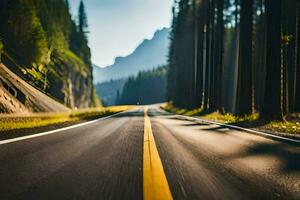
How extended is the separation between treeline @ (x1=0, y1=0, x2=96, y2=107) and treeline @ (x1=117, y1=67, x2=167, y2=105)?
92.2m

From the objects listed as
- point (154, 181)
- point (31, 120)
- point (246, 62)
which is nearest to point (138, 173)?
point (154, 181)

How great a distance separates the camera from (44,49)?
34938mm

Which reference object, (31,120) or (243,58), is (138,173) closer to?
(31,120)

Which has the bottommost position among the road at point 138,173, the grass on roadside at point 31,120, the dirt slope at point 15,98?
the road at point 138,173

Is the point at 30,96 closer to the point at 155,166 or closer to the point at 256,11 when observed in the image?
the point at 155,166

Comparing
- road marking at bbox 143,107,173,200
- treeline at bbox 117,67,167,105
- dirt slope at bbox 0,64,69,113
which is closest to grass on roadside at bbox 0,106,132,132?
dirt slope at bbox 0,64,69,113

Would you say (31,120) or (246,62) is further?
(246,62)

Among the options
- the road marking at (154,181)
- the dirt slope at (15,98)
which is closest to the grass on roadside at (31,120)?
the dirt slope at (15,98)

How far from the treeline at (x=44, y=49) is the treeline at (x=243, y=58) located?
53.5 feet

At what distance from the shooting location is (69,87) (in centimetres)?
5434

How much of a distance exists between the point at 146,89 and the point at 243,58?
166 meters

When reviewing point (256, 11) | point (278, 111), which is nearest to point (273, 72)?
point (278, 111)

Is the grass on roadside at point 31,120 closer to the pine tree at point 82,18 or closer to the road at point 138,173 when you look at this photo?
the road at point 138,173

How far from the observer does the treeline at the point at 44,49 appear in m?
30.9
